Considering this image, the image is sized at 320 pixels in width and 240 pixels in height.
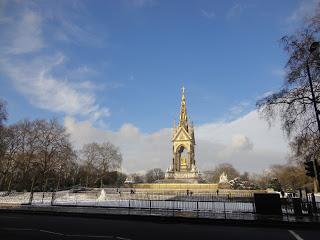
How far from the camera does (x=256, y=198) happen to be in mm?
20578

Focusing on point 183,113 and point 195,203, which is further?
point 183,113

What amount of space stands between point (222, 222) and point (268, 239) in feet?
18.3

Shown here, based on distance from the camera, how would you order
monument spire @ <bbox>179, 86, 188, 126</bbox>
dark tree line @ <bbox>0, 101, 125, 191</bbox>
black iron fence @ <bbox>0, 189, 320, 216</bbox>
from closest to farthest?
1. black iron fence @ <bbox>0, 189, 320, 216</bbox>
2. dark tree line @ <bbox>0, 101, 125, 191</bbox>
3. monument spire @ <bbox>179, 86, 188, 126</bbox>

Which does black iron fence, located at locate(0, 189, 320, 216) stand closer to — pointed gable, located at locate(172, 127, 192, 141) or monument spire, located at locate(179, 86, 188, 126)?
pointed gable, located at locate(172, 127, 192, 141)

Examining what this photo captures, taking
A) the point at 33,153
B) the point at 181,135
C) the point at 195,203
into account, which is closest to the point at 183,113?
the point at 181,135

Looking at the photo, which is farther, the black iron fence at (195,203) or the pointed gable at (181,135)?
the pointed gable at (181,135)

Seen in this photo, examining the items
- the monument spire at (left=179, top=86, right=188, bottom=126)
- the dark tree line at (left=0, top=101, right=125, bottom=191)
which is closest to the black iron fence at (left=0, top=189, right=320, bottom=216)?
the dark tree line at (left=0, top=101, right=125, bottom=191)

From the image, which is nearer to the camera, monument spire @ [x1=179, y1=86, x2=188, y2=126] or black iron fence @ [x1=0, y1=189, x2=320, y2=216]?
black iron fence @ [x1=0, y1=189, x2=320, y2=216]

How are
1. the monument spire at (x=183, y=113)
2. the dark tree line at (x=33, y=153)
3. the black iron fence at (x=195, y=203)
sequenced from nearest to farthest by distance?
the black iron fence at (x=195, y=203)
the dark tree line at (x=33, y=153)
the monument spire at (x=183, y=113)

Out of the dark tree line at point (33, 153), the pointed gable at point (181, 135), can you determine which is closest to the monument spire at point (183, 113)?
the pointed gable at point (181, 135)

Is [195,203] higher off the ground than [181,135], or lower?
lower

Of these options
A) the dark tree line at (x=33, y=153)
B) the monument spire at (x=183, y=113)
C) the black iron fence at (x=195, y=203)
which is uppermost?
the monument spire at (x=183, y=113)

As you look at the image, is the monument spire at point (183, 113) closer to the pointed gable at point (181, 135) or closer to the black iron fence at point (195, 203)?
the pointed gable at point (181, 135)

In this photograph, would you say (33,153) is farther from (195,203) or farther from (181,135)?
(195,203)
